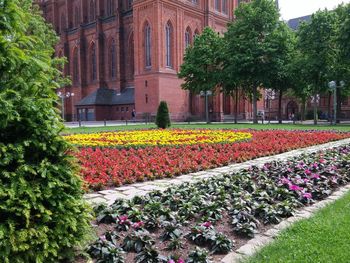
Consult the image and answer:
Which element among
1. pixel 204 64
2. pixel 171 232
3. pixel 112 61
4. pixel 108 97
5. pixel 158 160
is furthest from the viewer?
pixel 112 61

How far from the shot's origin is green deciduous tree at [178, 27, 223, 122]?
37.7 m

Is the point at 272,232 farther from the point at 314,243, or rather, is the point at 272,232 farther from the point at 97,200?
the point at 97,200

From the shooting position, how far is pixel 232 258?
3.34m

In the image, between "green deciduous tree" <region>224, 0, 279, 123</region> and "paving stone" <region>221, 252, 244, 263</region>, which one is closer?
"paving stone" <region>221, 252, 244, 263</region>

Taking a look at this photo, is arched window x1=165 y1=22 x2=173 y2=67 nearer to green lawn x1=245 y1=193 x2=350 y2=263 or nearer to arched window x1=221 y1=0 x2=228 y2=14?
arched window x1=221 y1=0 x2=228 y2=14

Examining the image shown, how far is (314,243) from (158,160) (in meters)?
5.41

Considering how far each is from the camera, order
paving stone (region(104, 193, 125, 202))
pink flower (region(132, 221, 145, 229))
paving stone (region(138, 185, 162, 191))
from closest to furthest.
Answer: pink flower (region(132, 221, 145, 229))
paving stone (region(104, 193, 125, 202))
paving stone (region(138, 185, 162, 191))

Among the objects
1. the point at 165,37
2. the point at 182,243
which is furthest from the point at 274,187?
the point at 165,37

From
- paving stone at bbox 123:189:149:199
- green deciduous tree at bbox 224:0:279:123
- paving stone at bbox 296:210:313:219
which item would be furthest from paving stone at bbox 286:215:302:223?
green deciduous tree at bbox 224:0:279:123

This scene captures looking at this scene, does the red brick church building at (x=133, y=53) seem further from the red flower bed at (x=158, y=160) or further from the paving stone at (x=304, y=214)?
the paving stone at (x=304, y=214)

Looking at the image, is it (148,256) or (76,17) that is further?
(76,17)

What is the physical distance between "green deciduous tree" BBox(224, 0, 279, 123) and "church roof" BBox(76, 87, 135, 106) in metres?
18.1

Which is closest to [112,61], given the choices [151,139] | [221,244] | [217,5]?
[217,5]

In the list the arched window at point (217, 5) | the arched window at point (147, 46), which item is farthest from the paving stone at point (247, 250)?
the arched window at point (217, 5)
